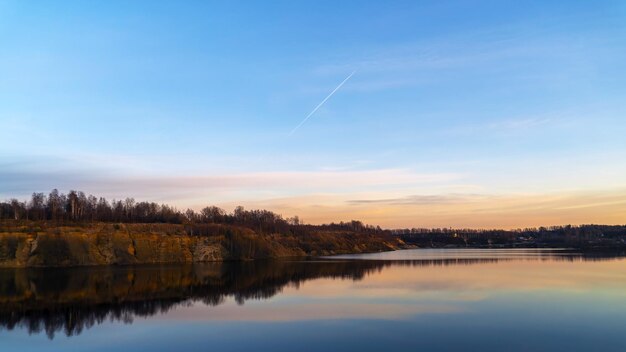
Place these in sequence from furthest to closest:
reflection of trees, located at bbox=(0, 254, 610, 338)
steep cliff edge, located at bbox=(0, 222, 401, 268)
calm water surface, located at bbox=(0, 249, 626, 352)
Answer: steep cliff edge, located at bbox=(0, 222, 401, 268)
reflection of trees, located at bbox=(0, 254, 610, 338)
calm water surface, located at bbox=(0, 249, 626, 352)

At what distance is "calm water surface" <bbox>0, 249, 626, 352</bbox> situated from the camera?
61.6ft

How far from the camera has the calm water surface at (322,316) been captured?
18.8m

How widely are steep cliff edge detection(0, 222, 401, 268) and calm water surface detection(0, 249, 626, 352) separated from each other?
3119 centimetres

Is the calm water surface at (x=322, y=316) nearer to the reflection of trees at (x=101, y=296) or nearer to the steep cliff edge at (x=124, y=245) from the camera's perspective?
the reflection of trees at (x=101, y=296)

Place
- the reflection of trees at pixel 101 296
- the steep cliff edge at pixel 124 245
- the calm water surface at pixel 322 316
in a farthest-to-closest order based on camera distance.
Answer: the steep cliff edge at pixel 124 245 → the reflection of trees at pixel 101 296 → the calm water surface at pixel 322 316

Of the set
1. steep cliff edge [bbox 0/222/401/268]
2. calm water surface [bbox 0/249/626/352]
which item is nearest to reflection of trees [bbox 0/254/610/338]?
calm water surface [bbox 0/249/626/352]

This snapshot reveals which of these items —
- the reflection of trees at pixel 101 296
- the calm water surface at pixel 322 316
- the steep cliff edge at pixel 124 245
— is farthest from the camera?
the steep cliff edge at pixel 124 245

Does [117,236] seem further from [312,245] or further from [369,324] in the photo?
[369,324]

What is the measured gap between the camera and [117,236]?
79938 millimetres

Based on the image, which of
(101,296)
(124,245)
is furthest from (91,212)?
(101,296)

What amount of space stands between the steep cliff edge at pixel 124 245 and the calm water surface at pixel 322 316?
31.2 meters

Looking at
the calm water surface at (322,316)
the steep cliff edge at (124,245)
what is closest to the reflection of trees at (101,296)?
the calm water surface at (322,316)

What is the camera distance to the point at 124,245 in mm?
79375

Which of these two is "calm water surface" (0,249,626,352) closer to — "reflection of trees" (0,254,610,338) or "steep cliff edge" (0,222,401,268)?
"reflection of trees" (0,254,610,338)
